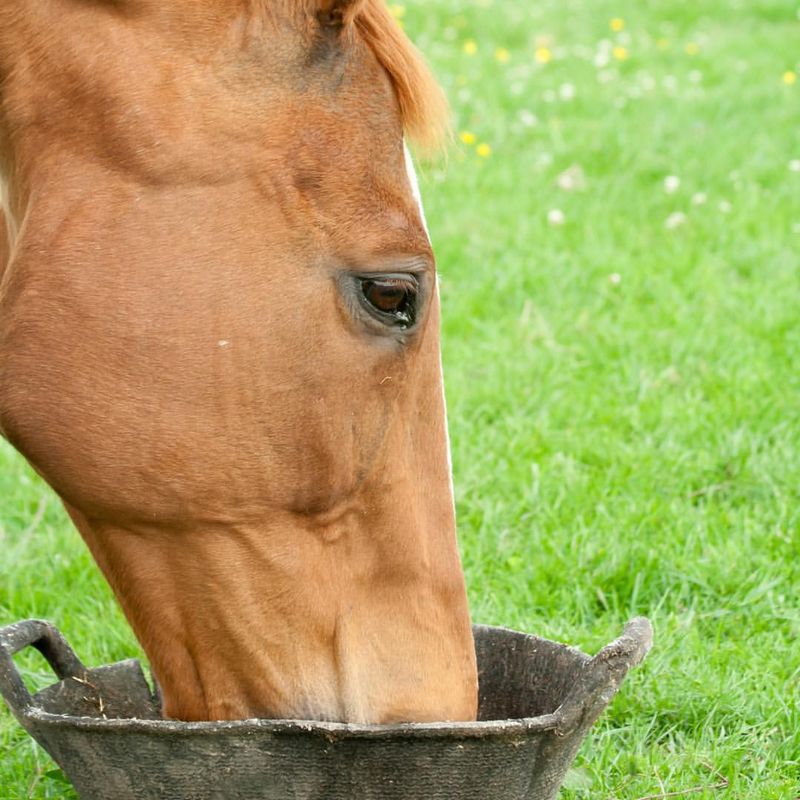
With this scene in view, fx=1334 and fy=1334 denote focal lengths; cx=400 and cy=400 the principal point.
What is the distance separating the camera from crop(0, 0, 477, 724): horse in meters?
2.02

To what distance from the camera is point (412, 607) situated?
2.19 m

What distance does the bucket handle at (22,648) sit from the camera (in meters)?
2.15

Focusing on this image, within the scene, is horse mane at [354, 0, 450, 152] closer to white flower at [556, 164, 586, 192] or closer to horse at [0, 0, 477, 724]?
horse at [0, 0, 477, 724]

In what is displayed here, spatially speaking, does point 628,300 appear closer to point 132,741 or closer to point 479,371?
point 479,371

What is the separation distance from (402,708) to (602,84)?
6814mm

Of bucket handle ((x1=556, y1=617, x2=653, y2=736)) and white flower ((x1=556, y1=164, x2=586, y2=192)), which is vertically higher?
white flower ((x1=556, y1=164, x2=586, y2=192))

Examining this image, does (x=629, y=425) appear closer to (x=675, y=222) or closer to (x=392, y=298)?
(x=675, y=222)

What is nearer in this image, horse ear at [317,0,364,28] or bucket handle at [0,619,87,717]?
horse ear at [317,0,364,28]

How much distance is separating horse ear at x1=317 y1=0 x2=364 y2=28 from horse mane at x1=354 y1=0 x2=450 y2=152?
0.05 m

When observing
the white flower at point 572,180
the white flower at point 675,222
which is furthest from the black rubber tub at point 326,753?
the white flower at point 572,180

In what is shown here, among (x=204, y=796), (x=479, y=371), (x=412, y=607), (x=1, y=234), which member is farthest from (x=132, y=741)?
(x=479, y=371)

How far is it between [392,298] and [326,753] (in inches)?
27.5

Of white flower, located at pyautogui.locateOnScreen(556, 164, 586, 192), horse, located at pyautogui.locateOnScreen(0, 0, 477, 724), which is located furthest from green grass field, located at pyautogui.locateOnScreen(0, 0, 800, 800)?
horse, located at pyautogui.locateOnScreen(0, 0, 477, 724)

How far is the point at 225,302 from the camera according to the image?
202 cm
